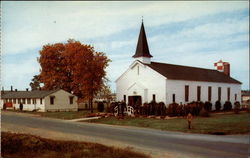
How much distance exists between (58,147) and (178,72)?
3008 cm

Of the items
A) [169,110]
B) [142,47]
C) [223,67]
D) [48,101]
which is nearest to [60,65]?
[48,101]

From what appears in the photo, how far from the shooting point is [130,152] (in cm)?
1077

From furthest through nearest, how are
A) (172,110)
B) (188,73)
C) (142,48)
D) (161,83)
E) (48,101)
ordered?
(48,101)
(188,73)
(142,48)
(161,83)
(172,110)

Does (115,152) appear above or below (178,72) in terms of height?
below

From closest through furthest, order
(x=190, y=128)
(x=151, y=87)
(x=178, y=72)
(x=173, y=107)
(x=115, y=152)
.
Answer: (x=115, y=152)
(x=190, y=128)
(x=173, y=107)
(x=151, y=87)
(x=178, y=72)

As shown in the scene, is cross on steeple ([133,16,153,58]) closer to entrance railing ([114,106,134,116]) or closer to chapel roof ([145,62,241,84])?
chapel roof ([145,62,241,84])

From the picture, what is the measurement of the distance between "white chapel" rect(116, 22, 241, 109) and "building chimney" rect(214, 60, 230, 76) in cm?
800

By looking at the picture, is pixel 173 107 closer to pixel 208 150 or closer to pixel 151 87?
pixel 151 87

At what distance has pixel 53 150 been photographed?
11.1m

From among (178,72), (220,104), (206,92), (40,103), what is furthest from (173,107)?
(40,103)

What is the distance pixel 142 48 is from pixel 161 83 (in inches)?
248

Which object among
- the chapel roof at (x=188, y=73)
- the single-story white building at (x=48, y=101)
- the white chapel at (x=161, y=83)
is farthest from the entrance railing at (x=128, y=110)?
the single-story white building at (x=48, y=101)

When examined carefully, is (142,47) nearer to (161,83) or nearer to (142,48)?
(142,48)

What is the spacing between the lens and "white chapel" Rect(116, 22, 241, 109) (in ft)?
116
